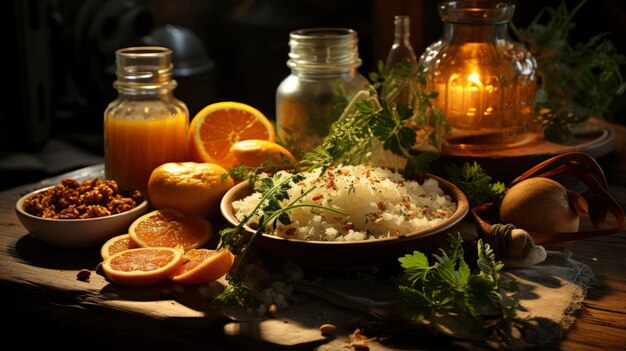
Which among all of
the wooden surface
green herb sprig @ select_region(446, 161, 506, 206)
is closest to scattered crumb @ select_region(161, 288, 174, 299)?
the wooden surface

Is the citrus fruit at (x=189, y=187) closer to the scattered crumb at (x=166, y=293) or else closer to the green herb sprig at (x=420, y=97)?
the scattered crumb at (x=166, y=293)

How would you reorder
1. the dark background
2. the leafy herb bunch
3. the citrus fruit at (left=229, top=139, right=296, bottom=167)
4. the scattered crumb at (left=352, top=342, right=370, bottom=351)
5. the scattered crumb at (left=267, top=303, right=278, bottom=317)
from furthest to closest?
the dark background
the leafy herb bunch
the citrus fruit at (left=229, top=139, right=296, bottom=167)
the scattered crumb at (left=267, top=303, right=278, bottom=317)
the scattered crumb at (left=352, top=342, right=370, bottom=351)

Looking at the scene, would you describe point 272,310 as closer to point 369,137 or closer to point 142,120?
point 369,137

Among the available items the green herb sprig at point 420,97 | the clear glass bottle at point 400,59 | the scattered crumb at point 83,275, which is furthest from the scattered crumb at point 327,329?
the clear glass bottle at point 400,59

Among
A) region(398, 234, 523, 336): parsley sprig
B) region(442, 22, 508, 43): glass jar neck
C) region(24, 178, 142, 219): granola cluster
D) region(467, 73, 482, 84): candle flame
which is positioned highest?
region(442, 22, 508, 43): glass jar neck

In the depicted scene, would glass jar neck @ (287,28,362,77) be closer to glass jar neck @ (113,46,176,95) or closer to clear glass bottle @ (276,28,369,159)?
clear glass bottle @ (276,28,369,159)

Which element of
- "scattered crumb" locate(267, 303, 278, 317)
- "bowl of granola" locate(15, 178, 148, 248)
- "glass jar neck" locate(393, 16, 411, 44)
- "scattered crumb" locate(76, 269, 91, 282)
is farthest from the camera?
"glass jar neck" locate(393, 16, 411, 44)

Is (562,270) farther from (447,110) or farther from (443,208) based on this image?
(447,110)
